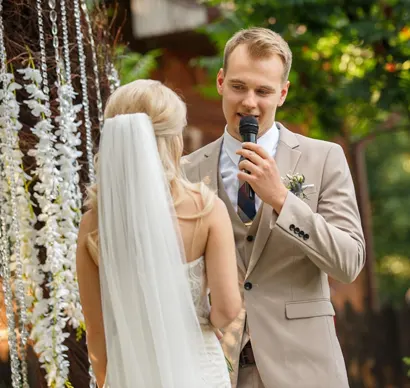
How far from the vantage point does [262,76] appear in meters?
3.71

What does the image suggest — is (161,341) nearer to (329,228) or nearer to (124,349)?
(124,349)

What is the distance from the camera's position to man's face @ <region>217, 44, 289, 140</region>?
3707 millimetres

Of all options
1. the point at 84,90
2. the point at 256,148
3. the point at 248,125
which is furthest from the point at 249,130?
the point at 84,90

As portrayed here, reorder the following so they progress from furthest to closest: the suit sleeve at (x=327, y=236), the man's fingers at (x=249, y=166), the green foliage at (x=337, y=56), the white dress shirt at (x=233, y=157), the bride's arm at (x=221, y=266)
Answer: the green foliage at (x=337, y=56) → the white dress shirt at (x=233, y=157) → the suit sleeve at (x=327, y=236) → the man's fingers at (x=249, y=166) → the bride's arm at (x=221, y=266)

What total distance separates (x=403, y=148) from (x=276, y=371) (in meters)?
22.2

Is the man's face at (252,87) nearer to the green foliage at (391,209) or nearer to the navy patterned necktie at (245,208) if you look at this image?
the navy patterned necktie at (245,208)

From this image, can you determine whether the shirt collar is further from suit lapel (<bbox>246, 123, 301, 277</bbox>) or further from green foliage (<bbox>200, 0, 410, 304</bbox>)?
green foliage (<bbox>200, 0, 410, 304</bbox>)

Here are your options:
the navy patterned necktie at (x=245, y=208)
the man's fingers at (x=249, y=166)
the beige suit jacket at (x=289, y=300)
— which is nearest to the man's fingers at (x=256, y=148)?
the man's fingers at (x=249, y=166)

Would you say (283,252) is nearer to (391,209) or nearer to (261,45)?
(261,45)

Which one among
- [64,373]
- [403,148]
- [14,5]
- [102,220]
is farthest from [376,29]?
[403,148]

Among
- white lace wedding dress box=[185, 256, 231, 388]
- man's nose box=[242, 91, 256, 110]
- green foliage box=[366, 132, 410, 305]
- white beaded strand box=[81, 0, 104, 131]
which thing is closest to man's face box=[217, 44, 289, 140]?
man's nose box=[242, 91, 256, 110]

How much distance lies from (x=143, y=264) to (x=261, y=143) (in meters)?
1.03

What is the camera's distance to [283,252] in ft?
12.1

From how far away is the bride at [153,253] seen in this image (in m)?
3.08
